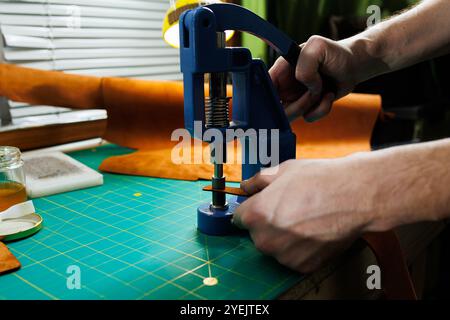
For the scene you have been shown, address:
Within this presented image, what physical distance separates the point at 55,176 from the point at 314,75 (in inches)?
23.6

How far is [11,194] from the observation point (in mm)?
761

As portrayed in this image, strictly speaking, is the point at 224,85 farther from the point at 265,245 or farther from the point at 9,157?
the point at 9,157

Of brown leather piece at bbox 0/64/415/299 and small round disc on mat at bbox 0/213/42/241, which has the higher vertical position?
brown leather piece at bbox 0/64/415/299

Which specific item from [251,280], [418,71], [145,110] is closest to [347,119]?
[418,71]

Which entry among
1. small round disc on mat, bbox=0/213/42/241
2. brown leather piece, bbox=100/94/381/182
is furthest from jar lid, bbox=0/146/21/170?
brown leather piece, bbox=100/94/381/182

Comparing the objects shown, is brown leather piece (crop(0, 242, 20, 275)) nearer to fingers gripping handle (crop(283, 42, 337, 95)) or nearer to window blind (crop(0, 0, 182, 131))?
fingers gripping handle (crop(283, 42, 337, 95))

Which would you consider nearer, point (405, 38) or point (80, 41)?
point (405, 38)

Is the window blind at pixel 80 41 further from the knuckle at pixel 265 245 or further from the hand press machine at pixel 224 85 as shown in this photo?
the knuckle at pixel 265 245

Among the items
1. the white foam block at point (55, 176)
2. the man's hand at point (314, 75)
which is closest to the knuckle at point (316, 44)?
the man's hand at point (314, 75)

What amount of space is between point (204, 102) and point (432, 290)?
1.28 meters

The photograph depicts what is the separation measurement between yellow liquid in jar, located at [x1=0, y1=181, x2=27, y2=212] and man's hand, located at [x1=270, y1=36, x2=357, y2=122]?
0.54 meters

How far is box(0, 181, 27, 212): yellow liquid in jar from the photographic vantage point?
75 centimetres

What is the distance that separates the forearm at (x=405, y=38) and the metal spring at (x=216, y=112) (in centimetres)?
34

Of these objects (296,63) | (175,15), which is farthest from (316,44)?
(175,15)
